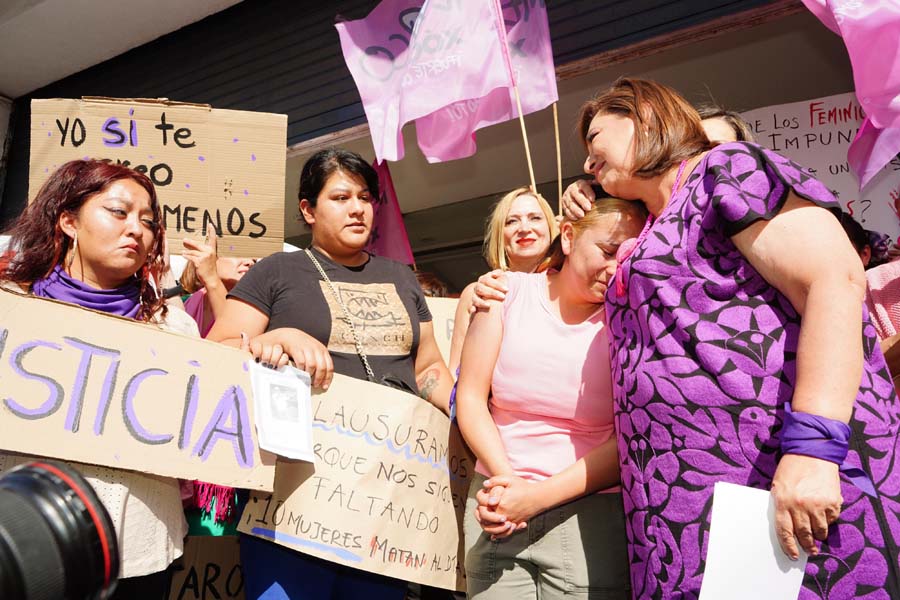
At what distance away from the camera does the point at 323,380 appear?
6.97 ft

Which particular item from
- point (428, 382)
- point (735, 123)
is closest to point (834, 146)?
point (735, 123)

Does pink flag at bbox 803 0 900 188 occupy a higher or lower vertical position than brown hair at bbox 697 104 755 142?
higher

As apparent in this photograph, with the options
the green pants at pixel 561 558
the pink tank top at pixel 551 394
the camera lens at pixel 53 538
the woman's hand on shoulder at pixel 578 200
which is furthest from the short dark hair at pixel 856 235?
the camera lens at pixel 53 538

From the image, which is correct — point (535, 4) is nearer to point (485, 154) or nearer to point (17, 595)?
point (485, 154)

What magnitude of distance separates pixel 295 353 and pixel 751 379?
1225 millimetres

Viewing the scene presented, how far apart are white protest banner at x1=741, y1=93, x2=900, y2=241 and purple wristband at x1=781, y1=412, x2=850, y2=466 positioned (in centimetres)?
275

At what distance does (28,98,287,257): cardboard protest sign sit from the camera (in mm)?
3043

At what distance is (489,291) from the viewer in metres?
2.21

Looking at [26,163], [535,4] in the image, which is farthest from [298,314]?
[26,163]

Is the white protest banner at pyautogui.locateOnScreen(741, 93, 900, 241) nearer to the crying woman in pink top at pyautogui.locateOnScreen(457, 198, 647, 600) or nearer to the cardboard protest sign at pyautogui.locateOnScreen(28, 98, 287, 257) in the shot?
the crying woman in pink top at pyautogui.locateOnScreen(457, 198, 647, 600)

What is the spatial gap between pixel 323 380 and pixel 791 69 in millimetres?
4170

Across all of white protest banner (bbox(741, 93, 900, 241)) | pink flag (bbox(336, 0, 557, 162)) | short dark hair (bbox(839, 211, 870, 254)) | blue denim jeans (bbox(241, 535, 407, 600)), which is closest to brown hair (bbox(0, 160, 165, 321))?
blue denim jeans (bbox(241, 535, 407, 600))

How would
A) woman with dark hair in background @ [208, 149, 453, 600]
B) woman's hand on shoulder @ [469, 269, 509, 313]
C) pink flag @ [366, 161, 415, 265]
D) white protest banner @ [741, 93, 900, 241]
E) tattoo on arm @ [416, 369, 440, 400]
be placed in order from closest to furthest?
woman with dark hair in background @ [208, 149, 453, 600] → woman's hand on shoulder @ [469, 269, 509, 313] → tattoo on arm @ [416, 369, 440, 400] → white protest banner @ [741, 93, 900, 241] → pink flag @ [366, 161, 415, 265]

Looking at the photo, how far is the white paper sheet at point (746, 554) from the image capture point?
4.34 ft
